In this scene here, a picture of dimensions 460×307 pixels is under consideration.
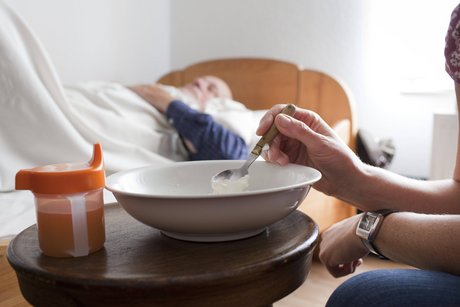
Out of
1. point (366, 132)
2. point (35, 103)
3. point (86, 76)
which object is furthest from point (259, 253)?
point (86, 76)

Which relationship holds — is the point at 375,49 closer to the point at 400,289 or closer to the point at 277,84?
the point at 277,84

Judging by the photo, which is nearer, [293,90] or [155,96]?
[155,96]

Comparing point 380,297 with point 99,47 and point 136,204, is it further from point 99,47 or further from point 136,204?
point 99,47

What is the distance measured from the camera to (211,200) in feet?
1.47

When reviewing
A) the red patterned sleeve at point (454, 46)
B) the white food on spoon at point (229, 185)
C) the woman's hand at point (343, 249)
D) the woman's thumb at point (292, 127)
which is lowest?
the woman's hand at point (343, 249)

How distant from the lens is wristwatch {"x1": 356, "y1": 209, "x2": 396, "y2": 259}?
22.6 inches

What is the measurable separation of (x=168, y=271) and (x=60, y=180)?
134 millimetres

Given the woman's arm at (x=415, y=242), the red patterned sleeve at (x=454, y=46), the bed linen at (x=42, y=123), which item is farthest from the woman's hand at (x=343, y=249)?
the bed linen at (x=42, y=123)

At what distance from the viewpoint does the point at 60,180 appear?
1.46 ft

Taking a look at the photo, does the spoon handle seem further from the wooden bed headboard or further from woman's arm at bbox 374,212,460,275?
the wooden bed headboard

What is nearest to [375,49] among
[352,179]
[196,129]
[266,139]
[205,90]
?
[205,90]

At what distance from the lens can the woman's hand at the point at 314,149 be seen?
0.61m

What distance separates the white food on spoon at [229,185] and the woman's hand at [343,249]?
0.49 ft

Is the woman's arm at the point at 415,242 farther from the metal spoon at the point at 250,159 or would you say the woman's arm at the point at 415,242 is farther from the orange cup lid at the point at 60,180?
the orange cup lid at the point at 60,180
